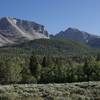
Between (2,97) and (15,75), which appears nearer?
(2,97)

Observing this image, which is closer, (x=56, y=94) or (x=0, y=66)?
(x=56, y=94)

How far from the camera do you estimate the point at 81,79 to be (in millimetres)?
100625

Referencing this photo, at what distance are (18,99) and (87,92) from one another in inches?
237

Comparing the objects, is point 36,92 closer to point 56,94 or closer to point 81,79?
point 56,94

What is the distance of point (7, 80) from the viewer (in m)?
117

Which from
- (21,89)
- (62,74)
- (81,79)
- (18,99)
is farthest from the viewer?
(62,74)

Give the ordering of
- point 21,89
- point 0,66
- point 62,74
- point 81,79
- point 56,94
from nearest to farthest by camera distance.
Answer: point 56,94 < point 21,89 < point 81,79 < point 62,74 < point 0,66

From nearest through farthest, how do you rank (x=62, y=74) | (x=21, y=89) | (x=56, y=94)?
(x=56, y=94) < (x=21, y=89) < (x=62, y=74)

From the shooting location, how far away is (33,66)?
12331 cm

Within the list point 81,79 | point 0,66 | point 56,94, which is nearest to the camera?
point 56,94

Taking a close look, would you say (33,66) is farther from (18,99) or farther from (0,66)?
(18,99)

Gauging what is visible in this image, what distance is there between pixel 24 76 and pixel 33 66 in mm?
5259

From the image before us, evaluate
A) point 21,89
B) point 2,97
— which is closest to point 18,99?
point 2,97

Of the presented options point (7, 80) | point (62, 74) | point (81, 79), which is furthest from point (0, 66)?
point (81, 79)
